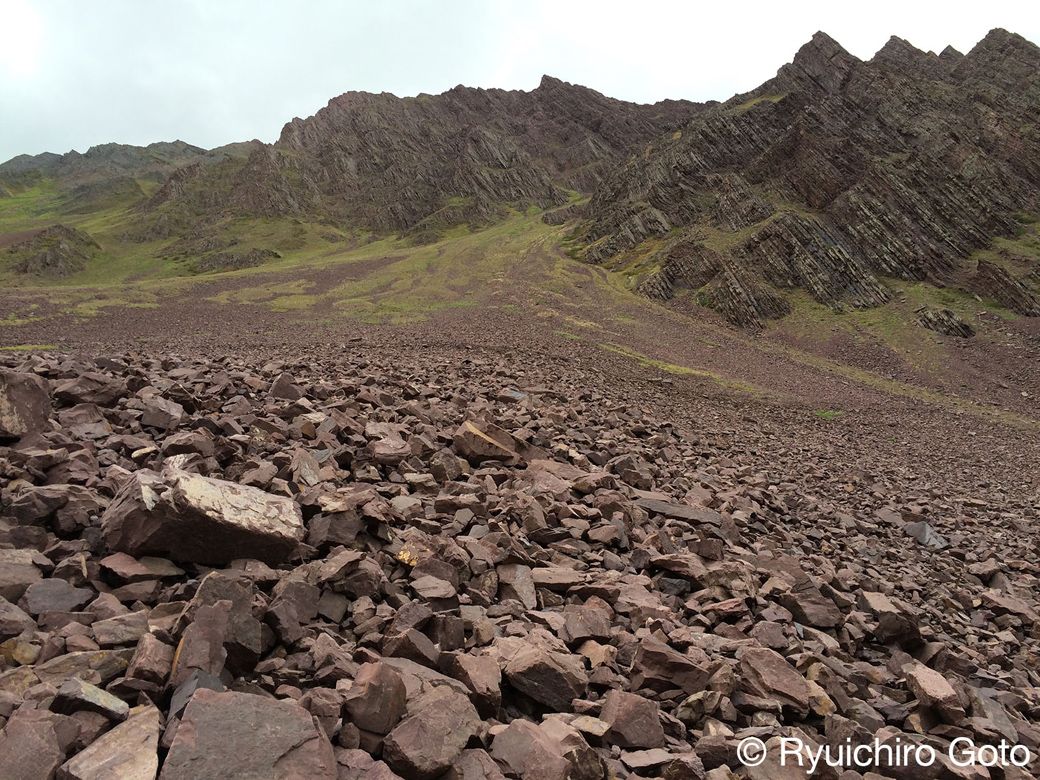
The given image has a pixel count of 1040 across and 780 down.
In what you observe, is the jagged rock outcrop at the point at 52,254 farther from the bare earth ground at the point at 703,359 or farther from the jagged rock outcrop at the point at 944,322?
the jagged rock outcrop at the point at 944,322

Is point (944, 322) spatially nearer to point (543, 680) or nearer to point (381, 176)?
point (543, 680)

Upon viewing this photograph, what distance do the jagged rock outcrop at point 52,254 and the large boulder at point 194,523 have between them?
13181cm

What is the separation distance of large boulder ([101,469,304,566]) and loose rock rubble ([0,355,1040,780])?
3 centimetres

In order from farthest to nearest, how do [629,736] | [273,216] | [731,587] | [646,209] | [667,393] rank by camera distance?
[273,216], [646,209], [667,393], [731,587], [629,736]

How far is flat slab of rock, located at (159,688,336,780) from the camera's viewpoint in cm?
388

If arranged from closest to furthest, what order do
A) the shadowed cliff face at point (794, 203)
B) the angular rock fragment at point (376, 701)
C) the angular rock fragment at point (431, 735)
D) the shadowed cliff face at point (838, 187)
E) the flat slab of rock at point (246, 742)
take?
the flat slab of rock at point (246, 742), the angular rock fragment at point (431, 735), the angular rock fragment at point (376, 701), the shadowed cliff face at point (838, 187), the shadowed cliff face at point (794, 203)

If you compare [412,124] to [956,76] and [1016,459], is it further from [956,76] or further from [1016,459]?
[1016,459]

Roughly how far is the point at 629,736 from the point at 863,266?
274 ft

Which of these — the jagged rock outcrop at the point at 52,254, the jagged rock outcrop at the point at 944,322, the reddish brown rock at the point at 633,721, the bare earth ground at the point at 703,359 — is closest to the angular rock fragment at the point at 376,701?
the reddish brown rock at the point at 633,721

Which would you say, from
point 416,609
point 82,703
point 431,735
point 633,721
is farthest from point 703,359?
point 82,703

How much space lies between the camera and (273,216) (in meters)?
155

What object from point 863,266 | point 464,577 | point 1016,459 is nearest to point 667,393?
point 1016,459

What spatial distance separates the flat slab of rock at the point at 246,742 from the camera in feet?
12.7

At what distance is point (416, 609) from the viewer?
618 cm
